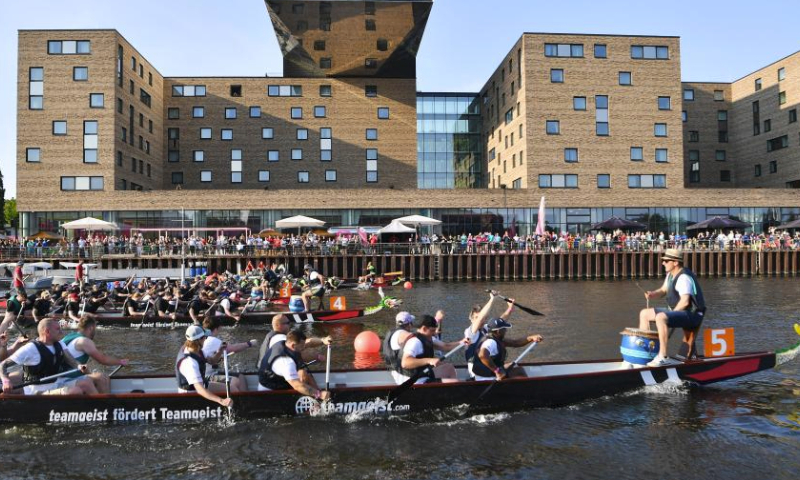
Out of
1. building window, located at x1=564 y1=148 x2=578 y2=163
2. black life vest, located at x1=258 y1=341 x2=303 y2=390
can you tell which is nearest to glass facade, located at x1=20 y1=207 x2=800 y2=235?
building window, located at x1=564 y1=148 x2=578 y2=163

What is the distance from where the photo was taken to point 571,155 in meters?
49.9

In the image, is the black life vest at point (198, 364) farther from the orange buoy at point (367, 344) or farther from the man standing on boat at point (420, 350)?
the orange buoy at point (367, 344)

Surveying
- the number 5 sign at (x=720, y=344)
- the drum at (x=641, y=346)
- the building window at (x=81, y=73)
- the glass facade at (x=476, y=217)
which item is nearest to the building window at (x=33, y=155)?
the building window at (x=81, y=73)

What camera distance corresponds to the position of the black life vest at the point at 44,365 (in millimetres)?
9766

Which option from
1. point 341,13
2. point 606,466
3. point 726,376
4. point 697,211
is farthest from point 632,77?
point 606,466

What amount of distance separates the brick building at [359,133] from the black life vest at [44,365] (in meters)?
39.0

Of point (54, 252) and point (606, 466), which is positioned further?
point (54, 252)

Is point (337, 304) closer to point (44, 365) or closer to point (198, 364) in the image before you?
point (198, 364)

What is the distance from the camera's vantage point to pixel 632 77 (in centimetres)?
5031

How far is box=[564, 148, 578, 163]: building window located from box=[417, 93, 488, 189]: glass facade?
21825 mm

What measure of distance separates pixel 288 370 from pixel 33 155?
Answer: 45.8 meters

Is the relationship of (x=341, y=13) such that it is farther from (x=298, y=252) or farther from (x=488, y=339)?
(x=488, y=339)

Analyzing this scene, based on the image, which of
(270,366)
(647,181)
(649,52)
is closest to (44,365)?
(270,366)

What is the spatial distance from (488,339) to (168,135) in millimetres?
54194
